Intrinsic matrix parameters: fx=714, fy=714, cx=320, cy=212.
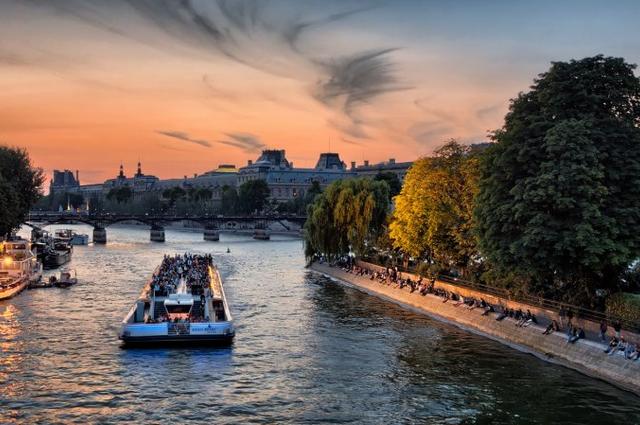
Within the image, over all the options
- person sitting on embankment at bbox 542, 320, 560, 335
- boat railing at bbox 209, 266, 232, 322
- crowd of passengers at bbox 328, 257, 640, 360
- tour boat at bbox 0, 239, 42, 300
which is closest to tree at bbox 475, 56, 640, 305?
crowd of passengers at bbox 328, 257, 640, 360

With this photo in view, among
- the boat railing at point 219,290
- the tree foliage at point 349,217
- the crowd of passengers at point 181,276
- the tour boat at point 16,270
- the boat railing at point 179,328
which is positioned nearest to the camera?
the boat railing at point 179,328

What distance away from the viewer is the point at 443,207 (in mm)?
62844

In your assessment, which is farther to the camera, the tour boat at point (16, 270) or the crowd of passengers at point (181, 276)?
the tour boat at point (16, 270)

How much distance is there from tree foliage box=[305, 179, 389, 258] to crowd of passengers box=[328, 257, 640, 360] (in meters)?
4.50

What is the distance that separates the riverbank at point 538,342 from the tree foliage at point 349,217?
60.9 ft

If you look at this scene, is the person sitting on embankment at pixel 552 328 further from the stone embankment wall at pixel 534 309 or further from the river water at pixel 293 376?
the river water at pixel 293 376

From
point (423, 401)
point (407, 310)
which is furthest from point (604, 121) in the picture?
point (407, 310)

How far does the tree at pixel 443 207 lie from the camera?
60.8 m

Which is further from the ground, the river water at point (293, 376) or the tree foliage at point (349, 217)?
the tree foliage at point (349, 217)

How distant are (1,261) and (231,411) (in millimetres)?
54605

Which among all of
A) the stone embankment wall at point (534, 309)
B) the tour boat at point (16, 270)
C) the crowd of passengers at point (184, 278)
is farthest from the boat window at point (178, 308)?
the tour boat at point (16, 270)

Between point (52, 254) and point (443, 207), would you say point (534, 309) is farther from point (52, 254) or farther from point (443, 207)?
point (52, 254)

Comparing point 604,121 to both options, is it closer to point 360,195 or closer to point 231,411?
point 231,411

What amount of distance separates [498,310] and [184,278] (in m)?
37.1
